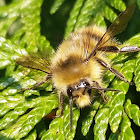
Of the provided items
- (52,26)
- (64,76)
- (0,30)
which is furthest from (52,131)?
(52,26)

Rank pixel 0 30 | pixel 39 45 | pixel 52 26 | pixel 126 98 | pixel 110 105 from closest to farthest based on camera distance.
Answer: pixel 110 105, pixel 126 98, pixel 39 45, pixel 0 30, pixel 52 26

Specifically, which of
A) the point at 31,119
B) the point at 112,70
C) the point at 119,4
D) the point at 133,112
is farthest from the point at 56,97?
the point at 119,4

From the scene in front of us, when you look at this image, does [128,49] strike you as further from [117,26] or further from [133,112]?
[133,112]

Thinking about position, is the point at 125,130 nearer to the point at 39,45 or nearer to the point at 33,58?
the point at 33,58

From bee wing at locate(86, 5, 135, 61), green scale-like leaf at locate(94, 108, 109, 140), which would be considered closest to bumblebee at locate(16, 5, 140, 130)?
bee wing at locate(86, 5, 135, 61)

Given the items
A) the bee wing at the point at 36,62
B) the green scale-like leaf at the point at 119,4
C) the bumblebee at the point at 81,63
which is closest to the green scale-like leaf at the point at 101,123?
the bumblebee at the point at 81,63

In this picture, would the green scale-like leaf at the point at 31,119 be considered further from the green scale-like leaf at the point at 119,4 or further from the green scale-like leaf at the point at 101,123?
the green scale-like leaf at the point at 119,4

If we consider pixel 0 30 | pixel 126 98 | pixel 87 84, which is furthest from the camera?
pixel 0 30
